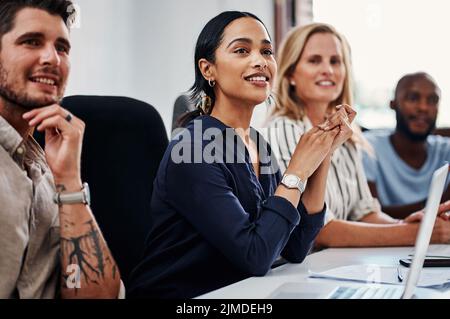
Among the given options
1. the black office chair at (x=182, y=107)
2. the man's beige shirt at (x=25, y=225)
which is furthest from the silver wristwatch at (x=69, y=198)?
the black office chair at (x=182, y=107)

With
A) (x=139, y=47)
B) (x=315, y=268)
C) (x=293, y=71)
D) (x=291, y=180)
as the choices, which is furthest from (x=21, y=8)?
(x=139, y=47)

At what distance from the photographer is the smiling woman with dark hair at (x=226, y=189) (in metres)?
1.41

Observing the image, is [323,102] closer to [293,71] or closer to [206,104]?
[293,71]

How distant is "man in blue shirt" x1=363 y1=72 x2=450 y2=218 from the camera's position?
304cm

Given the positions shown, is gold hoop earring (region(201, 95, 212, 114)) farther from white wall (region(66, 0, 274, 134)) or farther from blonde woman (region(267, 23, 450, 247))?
white wall (region(66, 0, 274, 134))

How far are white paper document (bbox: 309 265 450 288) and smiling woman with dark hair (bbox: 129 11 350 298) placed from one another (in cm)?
13

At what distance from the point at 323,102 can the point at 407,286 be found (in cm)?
129

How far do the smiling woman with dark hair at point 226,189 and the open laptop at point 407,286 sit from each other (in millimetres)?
179

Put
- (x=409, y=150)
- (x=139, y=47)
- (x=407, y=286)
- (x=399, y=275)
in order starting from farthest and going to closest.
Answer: (x=409, y=150)
(x=139, y=47)
(x=399, y=275)
(x=407, y=286)

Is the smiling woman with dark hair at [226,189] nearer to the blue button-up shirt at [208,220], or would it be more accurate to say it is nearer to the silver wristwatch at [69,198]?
the blue button-up shirt at [208,220]

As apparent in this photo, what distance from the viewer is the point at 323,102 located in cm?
235

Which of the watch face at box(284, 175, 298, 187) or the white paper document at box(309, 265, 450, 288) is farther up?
the watch face at box(284, 175, 298, 187)

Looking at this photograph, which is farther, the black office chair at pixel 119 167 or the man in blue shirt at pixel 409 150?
the man in blue shirt at pixel 409 150

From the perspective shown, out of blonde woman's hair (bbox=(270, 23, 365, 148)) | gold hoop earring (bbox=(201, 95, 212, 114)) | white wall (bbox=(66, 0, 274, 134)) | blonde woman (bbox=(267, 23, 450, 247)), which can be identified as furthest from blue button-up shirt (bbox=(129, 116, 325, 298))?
white wall (bbox=(66, 0, 274, 134))
